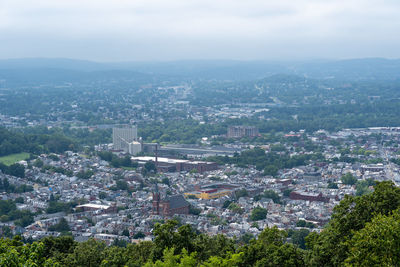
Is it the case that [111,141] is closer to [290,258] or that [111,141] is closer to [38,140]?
[38,140]

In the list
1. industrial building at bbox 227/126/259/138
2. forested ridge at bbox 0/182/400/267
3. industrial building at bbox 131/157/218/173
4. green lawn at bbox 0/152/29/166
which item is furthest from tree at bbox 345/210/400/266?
industrial building at bbox 227/126/259/138

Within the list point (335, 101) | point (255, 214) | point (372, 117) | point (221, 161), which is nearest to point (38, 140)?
point (221, 161)

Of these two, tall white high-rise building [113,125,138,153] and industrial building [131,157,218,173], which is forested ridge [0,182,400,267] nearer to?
industrial building [131,157,218,173]

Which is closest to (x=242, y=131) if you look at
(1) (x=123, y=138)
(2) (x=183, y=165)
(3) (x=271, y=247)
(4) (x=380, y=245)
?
(1) (x=123, y=138)

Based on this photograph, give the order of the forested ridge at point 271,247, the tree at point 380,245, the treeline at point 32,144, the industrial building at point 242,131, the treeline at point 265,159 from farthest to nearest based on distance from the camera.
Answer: the industrial building at point 242,131 → the treeline at point 32,144 → the treeline at point 265,159 → the forested ridge at point 271,247 → the tree at point 380,245

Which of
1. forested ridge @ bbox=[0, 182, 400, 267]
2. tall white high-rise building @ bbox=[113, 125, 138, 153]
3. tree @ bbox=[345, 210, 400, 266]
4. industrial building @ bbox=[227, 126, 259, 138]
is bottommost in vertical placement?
industrial building @ bbox=[227, 126, 259, 138]

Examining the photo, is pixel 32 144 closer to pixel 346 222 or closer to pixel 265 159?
pixel 265 159

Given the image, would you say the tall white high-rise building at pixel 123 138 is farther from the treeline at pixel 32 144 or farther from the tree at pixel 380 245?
the tree at pixel 380 245

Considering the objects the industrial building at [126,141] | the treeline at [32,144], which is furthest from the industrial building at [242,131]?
the treeline at [32,144]

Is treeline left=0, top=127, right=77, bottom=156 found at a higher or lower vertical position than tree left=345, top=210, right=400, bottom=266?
lower
